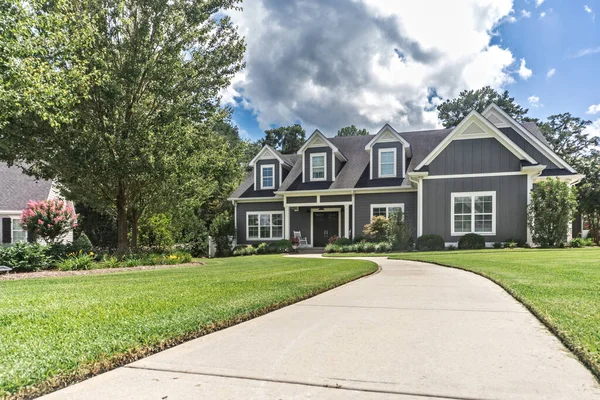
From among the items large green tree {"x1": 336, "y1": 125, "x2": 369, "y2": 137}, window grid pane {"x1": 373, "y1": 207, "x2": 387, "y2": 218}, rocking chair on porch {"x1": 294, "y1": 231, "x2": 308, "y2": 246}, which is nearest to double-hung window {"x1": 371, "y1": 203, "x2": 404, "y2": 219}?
window grid pane {"x1": 373, "y1": 207, "x2": 387, "y2": 218}

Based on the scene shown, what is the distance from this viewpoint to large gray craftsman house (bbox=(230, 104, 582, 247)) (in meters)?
18.3

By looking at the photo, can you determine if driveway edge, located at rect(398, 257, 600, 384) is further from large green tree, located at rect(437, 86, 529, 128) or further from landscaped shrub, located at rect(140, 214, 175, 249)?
large green tree, located at rect(437, 86, 529, 128)

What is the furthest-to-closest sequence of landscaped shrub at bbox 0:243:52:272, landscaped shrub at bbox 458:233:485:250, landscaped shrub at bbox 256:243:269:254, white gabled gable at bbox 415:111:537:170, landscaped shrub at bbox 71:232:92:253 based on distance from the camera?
Result: landscaped shrub at bbox 256:243:269:254 → white gabled gable at bbox 415:111:537:170 → landscaped shrub at bbox 458:233:485:250 → landscaped shrub at bbox 71:232:92:253 → landscaped shrub at bbox 0:243:52:272

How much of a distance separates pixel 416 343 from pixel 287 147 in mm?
48939

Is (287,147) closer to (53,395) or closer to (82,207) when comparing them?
(82,207)

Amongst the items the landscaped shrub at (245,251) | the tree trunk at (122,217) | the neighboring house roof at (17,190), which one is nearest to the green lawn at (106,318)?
the tree trunk at (122,217)

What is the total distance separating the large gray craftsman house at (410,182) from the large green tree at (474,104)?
16003 mm

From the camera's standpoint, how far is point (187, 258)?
15.0 meters

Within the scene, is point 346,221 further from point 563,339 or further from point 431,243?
point 563,339

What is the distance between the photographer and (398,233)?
18625mm

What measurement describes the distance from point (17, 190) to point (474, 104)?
36280 mm

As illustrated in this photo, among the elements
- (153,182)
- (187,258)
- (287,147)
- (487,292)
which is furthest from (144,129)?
(287,147)

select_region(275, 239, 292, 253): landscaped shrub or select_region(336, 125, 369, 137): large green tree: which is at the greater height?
select_region(336, 125, 369, 137): large green tree

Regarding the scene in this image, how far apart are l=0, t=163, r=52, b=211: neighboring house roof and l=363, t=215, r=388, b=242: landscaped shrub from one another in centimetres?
1552
